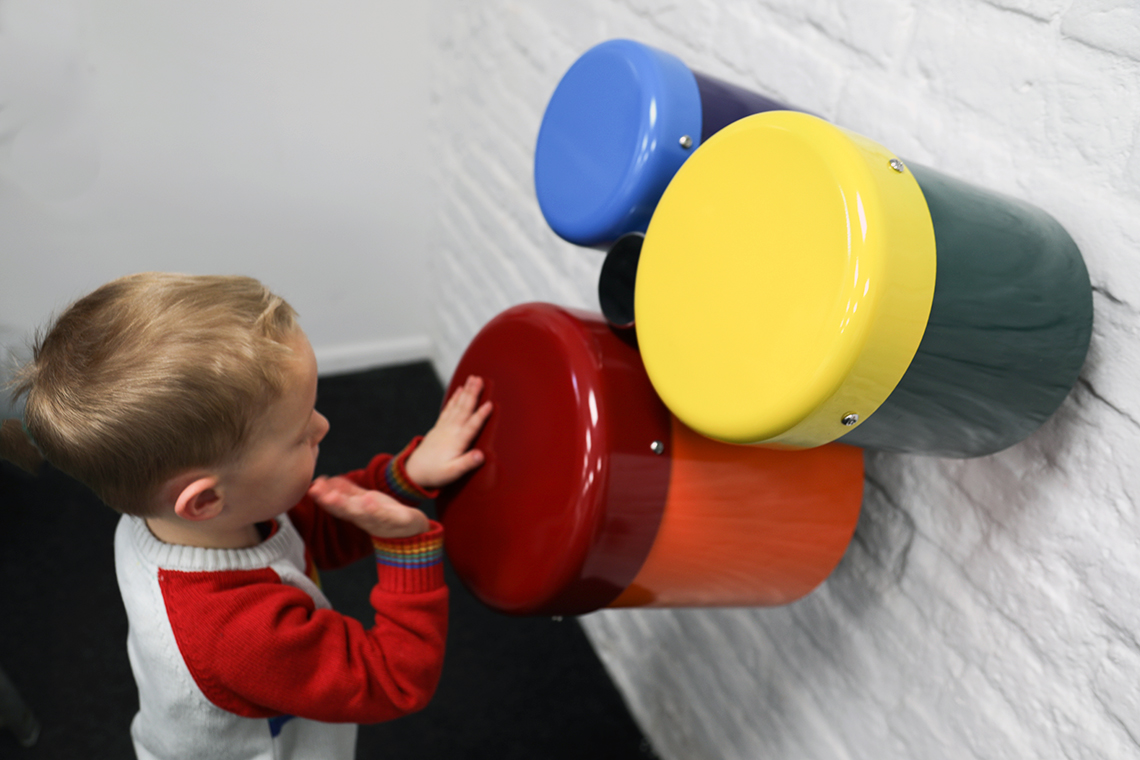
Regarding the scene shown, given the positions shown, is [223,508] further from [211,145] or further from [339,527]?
[211,145]

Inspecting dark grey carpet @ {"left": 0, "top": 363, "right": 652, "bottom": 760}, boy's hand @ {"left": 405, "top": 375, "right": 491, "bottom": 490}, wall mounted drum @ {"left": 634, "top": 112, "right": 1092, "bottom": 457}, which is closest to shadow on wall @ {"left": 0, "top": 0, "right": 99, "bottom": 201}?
dark grey carpet @ {"left": 0, "top": 363, "right": 652, "bottom": 760}

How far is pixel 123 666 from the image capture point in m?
1.36

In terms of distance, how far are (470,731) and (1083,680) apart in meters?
0.92

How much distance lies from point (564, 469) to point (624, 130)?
276mm

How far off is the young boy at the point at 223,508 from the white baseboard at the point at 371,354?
1160mm

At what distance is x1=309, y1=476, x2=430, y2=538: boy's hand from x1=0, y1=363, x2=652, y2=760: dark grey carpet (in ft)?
2.14

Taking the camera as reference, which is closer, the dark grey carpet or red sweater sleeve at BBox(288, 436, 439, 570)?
red sweater sleeve at BBox(288, 436, 439, 570)

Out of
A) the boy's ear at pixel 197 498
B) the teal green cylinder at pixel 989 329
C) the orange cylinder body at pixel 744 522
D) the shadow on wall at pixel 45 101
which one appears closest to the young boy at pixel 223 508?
the boy's ear at pixel 197 498

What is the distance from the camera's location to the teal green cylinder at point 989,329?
0.52m

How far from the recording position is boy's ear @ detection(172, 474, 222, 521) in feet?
2.24

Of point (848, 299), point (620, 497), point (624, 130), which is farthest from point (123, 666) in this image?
point (848, 299)

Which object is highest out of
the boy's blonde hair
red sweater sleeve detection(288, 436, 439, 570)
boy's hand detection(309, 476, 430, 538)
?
the boy's blonde hair

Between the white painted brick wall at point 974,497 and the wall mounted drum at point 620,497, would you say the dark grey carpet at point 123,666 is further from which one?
the wall mounted drum at point 620,497

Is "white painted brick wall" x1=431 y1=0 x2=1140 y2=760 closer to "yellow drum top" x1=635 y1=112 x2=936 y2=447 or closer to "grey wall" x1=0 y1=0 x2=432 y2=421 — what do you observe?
"yellow drum top" x1=635 y1=112 x2=936 y2=447
